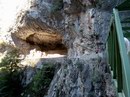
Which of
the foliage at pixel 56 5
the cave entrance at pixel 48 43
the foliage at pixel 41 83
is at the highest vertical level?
the foliage at pixel 56 5

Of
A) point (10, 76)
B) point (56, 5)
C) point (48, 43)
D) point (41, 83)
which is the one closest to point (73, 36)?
point (56, 5)

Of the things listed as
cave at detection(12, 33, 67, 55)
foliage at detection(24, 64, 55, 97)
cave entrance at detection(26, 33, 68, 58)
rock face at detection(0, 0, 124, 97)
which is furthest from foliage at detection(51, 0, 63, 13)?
foliage at detection(24, 64, 55, 97)

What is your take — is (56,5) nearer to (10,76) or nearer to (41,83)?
(10,76)

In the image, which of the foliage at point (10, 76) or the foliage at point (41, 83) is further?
the foliage at point (10, 76)

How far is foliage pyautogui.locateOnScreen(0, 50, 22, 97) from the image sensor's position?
10.7 meters

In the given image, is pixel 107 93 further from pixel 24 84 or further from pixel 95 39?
pixel 24 84

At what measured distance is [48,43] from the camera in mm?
16609

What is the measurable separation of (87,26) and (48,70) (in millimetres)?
2407

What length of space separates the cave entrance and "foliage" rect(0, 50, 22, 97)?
3.92 metres

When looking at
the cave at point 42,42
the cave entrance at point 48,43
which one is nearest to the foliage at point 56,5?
the cave at point 42,42

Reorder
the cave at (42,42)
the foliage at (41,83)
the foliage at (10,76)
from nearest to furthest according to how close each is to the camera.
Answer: the foliage at (41,83) < the foliage at (10,76) < the cave at (42,42)

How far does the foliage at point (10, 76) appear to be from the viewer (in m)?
10.7

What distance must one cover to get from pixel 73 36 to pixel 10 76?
11.4ft

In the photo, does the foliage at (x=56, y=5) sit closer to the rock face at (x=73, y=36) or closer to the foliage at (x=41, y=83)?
the rock face at (x=73, y=36)
